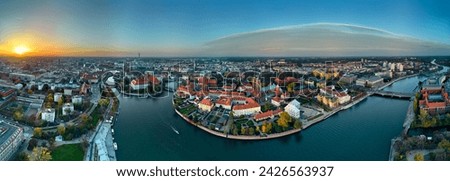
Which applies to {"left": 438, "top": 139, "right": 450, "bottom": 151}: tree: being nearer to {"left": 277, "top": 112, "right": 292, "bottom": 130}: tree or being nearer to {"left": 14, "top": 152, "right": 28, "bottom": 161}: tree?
{"left": 277, "top": 112, "right": 292, "bottom": 130}: tree

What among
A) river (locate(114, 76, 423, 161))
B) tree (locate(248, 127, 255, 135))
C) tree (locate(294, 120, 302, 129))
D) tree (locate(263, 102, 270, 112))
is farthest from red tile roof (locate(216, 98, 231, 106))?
tree (locate(294, 120, 302, 129))

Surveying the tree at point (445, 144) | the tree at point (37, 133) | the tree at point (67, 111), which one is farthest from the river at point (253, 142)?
the tree at point (37, 133)

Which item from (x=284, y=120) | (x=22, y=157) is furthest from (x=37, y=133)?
(x=284, y=120)

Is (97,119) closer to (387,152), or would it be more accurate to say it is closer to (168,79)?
(168,79)

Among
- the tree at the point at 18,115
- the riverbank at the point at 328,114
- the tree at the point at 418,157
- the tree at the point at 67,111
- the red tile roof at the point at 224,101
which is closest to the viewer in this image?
the tree at the point at 418,157

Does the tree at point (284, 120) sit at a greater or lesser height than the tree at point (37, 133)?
Result: greater

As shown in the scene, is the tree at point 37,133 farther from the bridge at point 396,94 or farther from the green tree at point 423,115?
the bridge at point 396,94

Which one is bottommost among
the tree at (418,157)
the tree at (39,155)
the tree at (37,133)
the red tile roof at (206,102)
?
the tree at (39,155)
